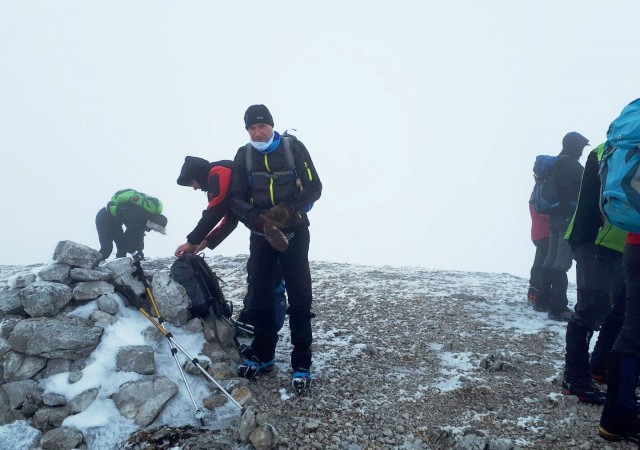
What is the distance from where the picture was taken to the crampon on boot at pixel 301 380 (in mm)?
5230

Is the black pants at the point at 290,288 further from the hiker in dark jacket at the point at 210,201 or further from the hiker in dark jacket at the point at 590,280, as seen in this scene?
the hiker in dark jacket at the point at 590,280

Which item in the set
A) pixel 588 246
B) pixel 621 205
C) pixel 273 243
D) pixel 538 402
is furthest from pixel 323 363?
pixel 621 205

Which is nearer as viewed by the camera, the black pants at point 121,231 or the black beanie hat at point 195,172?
the black beanie hat at point 195,172

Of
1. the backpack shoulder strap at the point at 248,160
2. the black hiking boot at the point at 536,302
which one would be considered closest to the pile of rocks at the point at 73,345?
the backpack shoulder strap at the point at 248,160

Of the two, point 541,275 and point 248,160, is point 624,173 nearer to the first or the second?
point 248,160

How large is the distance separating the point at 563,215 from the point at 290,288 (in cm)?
581

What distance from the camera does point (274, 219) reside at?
5.24m

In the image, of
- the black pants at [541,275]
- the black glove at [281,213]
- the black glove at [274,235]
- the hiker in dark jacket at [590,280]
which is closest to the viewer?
the hiker in dark jacket at [590,280]

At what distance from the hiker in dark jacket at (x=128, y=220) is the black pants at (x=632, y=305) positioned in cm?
1079

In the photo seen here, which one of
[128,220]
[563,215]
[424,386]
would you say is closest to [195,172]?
[424,386]

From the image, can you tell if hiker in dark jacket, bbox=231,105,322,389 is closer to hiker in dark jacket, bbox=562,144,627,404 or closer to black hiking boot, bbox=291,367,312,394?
black hiking boot, bbox=291,367,312,394

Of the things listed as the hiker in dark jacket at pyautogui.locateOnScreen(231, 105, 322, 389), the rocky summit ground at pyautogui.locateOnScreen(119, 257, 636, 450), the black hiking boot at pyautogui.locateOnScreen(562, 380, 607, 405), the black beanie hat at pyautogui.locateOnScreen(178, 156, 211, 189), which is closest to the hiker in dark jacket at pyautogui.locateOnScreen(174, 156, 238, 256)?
the black beanie hat at pyautogui.locateOnScreen(178, 156, 211, 189)

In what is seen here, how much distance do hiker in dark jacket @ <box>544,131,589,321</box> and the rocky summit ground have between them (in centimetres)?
45

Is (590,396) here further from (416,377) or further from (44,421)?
(44,421)
